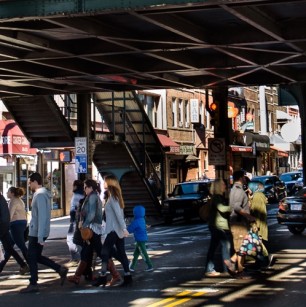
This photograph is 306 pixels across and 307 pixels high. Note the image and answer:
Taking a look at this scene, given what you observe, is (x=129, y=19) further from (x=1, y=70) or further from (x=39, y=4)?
(x=1, y=70)

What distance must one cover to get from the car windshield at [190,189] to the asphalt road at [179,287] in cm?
1365

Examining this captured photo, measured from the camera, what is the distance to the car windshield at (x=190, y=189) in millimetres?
32625

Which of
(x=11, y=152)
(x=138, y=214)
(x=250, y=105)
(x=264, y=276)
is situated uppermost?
(x=250, y=105)

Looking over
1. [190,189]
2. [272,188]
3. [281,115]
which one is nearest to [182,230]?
[190,189]

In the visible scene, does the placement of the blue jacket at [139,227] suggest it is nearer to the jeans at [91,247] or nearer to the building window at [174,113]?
the jeans at [91,247]

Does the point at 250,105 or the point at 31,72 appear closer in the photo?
the point at 31,72

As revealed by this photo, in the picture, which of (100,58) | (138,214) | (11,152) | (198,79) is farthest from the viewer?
(11,152)

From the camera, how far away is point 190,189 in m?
33.0

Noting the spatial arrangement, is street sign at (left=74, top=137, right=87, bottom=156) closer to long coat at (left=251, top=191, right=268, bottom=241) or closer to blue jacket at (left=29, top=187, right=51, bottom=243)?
long coat at (left=251, top=191, right=268, bottom=241)

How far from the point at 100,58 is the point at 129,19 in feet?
13.2

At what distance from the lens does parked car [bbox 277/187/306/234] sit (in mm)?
22672

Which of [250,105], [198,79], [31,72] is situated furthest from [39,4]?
[250,105]

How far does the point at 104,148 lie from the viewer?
31562 millimetres

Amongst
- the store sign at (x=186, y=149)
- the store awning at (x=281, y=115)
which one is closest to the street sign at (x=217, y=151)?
the store sign at (x=186, y=149)
